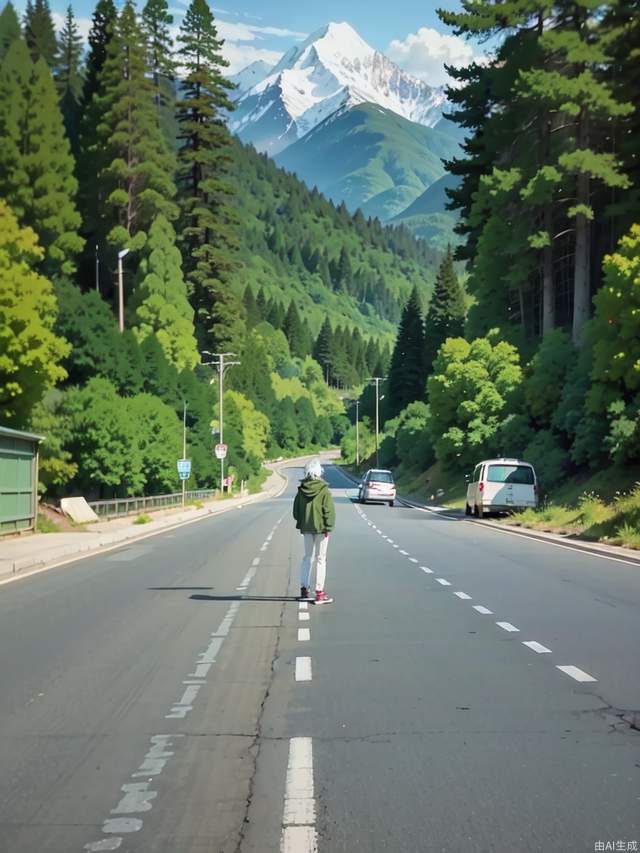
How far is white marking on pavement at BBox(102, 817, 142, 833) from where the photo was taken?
181 inches

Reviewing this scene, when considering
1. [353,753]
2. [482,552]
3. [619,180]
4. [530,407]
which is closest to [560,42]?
[619,180]

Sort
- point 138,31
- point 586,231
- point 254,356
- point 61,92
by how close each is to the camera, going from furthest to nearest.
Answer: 1. point 254,356
2. point 61,92
3. point 138,31
4. point 586,231

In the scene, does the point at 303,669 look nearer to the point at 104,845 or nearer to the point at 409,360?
the point at 104,845

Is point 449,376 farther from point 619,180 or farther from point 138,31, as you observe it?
point 138,31

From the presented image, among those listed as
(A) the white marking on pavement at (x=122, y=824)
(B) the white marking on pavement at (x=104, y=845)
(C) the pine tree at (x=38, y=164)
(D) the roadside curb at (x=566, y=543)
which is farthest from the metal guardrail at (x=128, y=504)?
(B) the white marking on pavement at (x=104, y=845)

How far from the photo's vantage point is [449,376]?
2148 inches

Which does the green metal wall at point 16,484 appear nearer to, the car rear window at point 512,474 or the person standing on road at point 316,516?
the person standing on road at point 316,516

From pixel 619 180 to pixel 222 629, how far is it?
3399 centimetres

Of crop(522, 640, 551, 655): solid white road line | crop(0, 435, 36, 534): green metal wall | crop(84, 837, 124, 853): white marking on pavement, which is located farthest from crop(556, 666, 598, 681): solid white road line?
crop(0, 435, 36, 534): green metal wall

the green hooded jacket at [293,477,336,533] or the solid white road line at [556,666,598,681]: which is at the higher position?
the green hooded jacket at [293,477,336,533]

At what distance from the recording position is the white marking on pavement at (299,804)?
4.41 m

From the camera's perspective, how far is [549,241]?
1729 inches

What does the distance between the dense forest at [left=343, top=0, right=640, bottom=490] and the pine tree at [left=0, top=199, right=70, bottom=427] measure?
21496 mm

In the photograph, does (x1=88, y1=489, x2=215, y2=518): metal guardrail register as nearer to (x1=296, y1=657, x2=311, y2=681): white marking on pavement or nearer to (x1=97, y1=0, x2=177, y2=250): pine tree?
(x1=97, y1=0, x2=177, y2=250): pine tree
